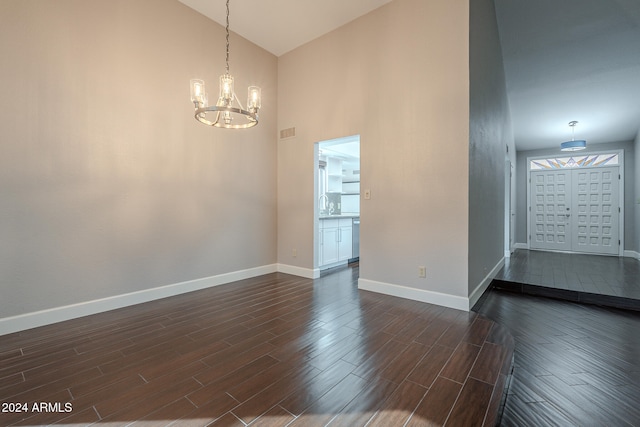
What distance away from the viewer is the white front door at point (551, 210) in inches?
310

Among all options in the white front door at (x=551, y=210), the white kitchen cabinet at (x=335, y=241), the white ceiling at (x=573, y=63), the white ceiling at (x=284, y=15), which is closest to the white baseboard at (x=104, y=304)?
the white kitchen cabinet at (x=335, y=241)

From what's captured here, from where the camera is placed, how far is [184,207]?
360 centimetres

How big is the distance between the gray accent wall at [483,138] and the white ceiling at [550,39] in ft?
1.52

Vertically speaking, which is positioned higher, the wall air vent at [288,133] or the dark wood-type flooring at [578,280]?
the wall air vent at [288,133]

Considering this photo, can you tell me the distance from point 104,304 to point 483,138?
4734mm

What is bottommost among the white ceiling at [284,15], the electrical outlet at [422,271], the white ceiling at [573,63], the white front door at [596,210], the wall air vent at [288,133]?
the electrical outlet at [422,271]

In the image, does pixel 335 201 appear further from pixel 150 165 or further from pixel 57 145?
pixel 57 145

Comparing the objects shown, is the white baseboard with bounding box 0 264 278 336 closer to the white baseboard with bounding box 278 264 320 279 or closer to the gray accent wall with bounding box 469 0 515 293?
the white baseboard with bounding box 278 264 320 279

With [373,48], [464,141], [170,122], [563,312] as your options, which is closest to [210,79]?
[170,122]

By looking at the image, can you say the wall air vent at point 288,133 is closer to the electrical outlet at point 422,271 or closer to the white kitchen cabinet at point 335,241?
the white kitchen cabinet at point 335,241

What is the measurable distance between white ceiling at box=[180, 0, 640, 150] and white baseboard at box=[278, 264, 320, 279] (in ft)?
11.5

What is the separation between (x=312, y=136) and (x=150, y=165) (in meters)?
2.20

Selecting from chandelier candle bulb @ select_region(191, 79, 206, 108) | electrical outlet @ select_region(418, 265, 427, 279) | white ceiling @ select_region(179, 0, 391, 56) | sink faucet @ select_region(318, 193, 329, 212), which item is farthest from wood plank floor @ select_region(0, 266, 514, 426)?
white ceiling @ select_region(179, 0, 391, 56)

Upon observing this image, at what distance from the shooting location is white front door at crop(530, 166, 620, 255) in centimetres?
732
